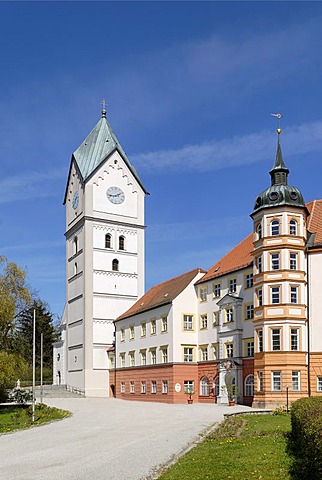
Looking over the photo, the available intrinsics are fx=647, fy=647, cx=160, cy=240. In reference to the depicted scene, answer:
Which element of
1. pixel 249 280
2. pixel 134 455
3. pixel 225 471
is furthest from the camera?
pixel 249 280

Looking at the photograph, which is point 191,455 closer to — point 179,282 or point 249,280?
point 249,280

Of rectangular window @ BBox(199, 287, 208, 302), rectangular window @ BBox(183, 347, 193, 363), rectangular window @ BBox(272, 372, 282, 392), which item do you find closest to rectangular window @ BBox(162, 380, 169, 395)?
rectangular window @ BBox(183, 347, 193, 363)

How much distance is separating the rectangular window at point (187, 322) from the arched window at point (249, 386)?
30.7ft

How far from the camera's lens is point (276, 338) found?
4084 centimetres

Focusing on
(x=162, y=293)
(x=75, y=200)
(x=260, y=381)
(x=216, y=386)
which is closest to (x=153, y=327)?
(x=162, y=293)

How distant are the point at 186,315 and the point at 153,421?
860 inches

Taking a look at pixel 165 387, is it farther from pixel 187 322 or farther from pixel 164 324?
pixel 187 322

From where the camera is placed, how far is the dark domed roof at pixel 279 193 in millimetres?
41812

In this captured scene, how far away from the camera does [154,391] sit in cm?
5459

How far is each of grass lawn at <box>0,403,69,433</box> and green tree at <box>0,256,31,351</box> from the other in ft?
15.4

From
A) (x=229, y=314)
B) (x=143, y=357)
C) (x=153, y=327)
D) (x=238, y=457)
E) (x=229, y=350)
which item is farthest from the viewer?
(x=143, y=357)

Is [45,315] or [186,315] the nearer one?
[186,315]

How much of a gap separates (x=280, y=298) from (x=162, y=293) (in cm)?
1948

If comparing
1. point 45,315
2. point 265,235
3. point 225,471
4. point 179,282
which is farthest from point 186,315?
point 45,315
